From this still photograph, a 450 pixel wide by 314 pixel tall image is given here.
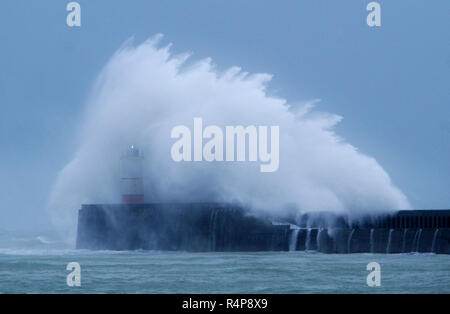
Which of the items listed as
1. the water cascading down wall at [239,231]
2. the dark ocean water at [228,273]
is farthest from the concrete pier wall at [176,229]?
Result: the dark ocean water at [228,273]

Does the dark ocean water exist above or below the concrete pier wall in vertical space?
below

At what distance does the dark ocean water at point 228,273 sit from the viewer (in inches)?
727

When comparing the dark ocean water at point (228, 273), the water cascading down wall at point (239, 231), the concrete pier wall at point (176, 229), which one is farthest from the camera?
the concrete pier wall at point (176, 229)

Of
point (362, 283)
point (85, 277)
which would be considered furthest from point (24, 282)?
point (362, 283)

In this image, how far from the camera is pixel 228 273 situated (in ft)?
69.9

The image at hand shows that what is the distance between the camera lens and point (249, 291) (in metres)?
17.8

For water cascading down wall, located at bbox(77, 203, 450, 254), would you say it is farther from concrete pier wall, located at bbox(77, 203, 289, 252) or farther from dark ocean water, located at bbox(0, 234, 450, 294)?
dark ocean water, located at bbox(0, 234, 450, 294)

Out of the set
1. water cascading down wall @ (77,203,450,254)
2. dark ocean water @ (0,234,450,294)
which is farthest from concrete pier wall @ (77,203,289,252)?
dark ocean water @ (0,234,450,294)

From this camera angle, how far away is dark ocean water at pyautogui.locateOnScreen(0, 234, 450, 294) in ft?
60.6

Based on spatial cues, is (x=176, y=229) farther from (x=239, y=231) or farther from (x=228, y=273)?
(x=228, y=273)

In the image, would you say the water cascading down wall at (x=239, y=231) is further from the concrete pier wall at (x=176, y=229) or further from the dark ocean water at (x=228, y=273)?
the dark ocean water at (x=228, y=273)

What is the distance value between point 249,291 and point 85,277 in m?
4.25

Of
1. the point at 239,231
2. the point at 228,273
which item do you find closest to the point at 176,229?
the point at 239,231

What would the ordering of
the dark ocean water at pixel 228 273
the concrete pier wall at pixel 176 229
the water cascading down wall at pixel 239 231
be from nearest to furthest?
the dark ocean water at pixel 228 273 → the water cascading down wall at pixel 239 231 → the concrete pier wall at pixel 176 229
